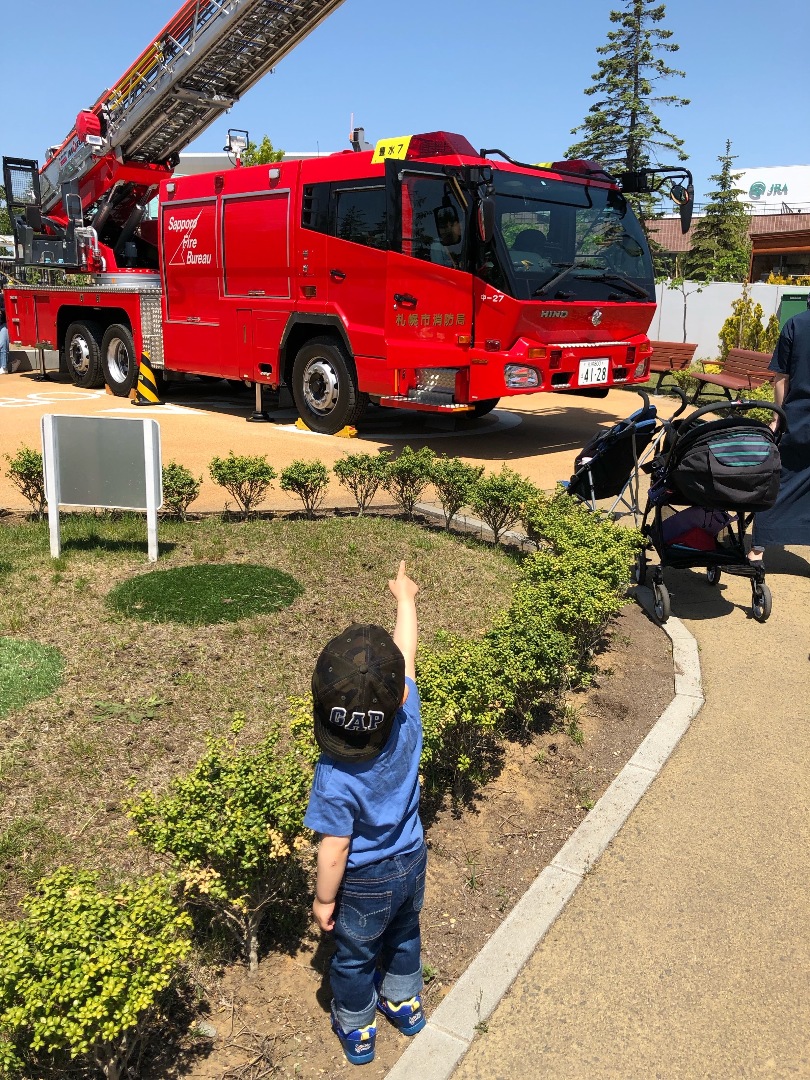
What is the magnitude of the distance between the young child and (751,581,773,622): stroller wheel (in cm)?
393

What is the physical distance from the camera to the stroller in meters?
6.35

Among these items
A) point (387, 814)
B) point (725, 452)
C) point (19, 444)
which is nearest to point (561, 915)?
point (387, 814)

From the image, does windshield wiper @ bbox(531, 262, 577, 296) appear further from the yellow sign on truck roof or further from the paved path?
the paved path

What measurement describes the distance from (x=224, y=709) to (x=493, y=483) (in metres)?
3.14

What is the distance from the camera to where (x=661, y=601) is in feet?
18.7

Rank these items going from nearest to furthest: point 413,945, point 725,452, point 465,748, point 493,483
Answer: point 413,945 → point 465,748 → point 725,452 → point 493,483

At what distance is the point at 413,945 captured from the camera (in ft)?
8.59

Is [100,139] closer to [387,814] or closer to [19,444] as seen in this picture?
[19,444]

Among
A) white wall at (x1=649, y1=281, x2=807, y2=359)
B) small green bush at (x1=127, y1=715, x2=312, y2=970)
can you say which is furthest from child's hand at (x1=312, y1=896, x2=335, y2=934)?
white wall at (x1=649, y1=281, x2=807, y2=359)

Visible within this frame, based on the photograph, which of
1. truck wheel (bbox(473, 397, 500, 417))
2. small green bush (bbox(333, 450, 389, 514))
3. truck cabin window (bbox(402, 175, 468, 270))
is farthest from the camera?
truck wheel (bbox(473, 397, 500, 417))

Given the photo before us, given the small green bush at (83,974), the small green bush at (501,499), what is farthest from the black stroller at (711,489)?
the small green bush at (83,974)

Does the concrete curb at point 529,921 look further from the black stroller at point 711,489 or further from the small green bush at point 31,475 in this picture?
the small green bush at point 31,475

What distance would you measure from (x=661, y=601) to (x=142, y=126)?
11687 millimetres

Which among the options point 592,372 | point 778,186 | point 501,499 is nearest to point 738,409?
point 501,499
